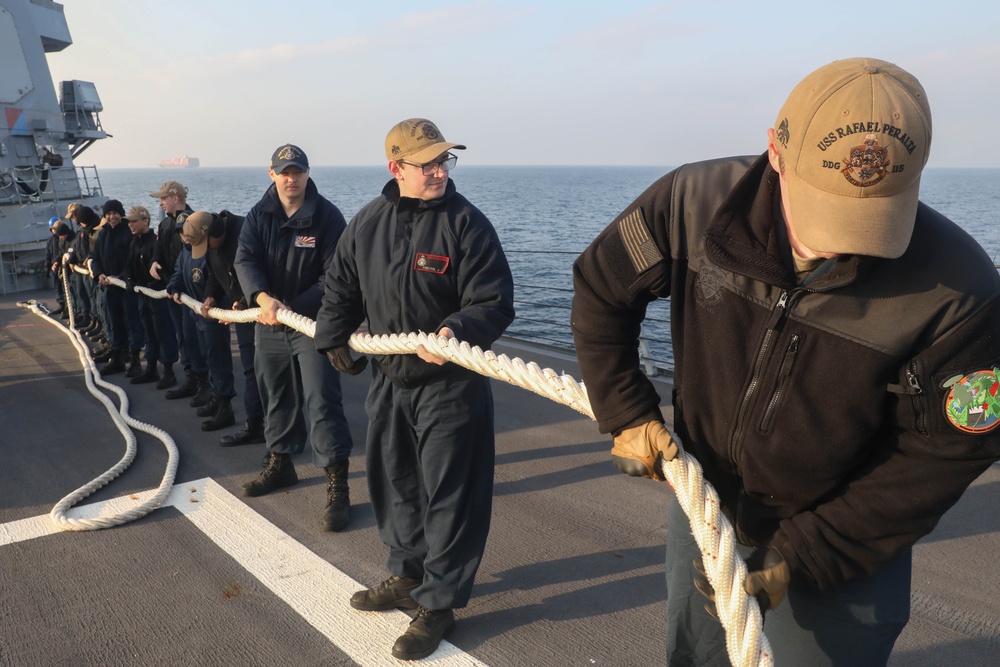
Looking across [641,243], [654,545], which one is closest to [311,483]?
[654,545]

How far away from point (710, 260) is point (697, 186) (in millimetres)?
207

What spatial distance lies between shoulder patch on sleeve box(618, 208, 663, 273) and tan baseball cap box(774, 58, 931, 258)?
38 cm

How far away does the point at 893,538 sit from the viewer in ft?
5.73

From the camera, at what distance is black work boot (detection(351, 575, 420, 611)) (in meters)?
3.48

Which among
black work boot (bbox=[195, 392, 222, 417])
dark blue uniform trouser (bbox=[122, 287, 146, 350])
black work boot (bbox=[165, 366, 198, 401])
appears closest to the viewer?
black work boot (bbox=[195, 392, 222, 417])

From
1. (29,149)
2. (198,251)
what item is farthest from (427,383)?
(29,149)

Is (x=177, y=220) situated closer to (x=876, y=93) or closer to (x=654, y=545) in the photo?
(x=654, y=545)

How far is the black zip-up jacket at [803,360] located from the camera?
1.58 m

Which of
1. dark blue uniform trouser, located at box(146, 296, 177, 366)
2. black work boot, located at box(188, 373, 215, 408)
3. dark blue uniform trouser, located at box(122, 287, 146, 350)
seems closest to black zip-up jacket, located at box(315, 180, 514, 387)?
black work boot, located at box(188, 373, 215, 408)

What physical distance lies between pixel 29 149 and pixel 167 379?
14.2 m

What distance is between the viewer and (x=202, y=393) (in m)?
7.46

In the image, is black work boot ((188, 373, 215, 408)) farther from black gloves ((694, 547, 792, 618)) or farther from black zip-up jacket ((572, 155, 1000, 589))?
black gloves ((694, 547, 792, 618))

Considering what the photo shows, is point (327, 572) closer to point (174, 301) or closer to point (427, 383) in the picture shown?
point (427, 383)

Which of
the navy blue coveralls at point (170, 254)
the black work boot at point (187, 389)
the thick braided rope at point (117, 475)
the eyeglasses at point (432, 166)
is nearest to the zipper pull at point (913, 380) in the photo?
the eyeglasses at point (432, 166)
